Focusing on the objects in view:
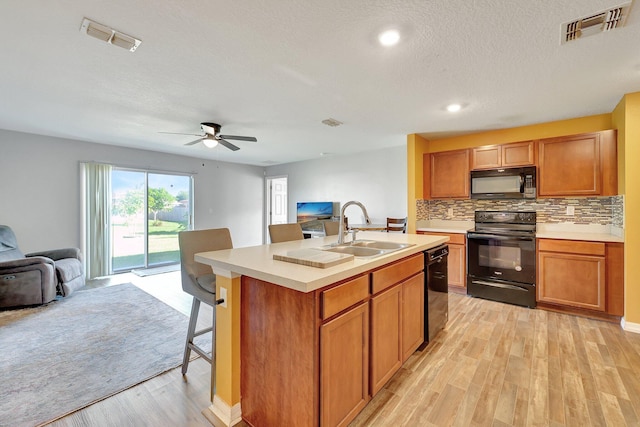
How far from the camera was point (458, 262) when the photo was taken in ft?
12.9

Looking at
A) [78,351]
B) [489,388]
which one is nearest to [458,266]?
[489,388]

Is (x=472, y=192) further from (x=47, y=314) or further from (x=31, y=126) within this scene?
(x=31, y=126)

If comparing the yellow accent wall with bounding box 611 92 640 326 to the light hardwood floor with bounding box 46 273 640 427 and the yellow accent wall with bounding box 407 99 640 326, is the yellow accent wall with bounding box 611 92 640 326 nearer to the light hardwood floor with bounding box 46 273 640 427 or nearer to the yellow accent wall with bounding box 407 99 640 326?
the yellow accent wall with bounding box 407 99 640 326

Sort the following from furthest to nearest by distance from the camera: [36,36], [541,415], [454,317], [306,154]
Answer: [306,154]
[454,317]
[36,36]
[541,415]

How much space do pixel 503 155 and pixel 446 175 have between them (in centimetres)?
77

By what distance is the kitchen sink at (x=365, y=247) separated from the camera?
2227 mm

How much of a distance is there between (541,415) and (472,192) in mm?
2949

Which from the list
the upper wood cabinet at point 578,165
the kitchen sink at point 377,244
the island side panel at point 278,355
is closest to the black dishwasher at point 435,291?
the kitchen sink at point 377,244

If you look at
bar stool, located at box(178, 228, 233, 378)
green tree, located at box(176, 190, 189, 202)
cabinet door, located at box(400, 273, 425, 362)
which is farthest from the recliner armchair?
cabinet door, located at box(400, 273, 425, 362)

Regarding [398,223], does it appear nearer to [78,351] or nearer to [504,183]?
[504,183]

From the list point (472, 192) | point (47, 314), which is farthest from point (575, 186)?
point (47, 314)

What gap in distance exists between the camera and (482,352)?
7.82ft

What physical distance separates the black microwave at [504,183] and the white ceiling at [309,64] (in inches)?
25.6

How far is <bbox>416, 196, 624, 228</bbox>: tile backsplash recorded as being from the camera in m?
3.40
